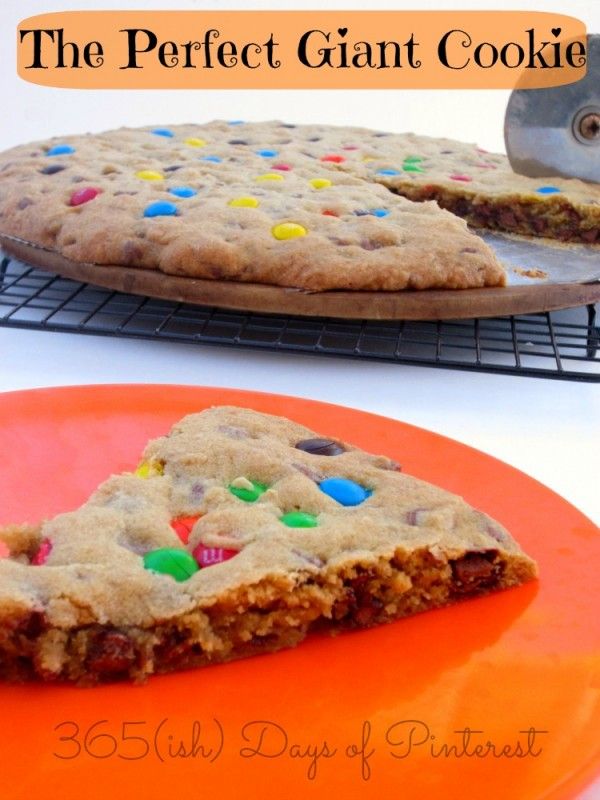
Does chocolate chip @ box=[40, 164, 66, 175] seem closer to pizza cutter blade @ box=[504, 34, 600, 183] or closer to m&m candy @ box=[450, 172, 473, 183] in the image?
m&m candy @ box=[450, 172, 473, 183]

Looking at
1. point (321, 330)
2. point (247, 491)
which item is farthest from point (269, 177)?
point (247, 491)

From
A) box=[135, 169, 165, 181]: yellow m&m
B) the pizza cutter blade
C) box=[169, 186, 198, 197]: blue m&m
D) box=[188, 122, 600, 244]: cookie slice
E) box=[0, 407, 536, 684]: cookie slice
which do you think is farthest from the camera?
the pizza cutter blade

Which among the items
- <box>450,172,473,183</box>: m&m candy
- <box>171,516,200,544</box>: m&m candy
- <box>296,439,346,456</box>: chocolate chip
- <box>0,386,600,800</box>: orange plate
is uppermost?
<box>296,439,346,456</box>: chocolate chip

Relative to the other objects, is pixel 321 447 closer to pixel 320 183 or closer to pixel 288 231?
pixel 288 231

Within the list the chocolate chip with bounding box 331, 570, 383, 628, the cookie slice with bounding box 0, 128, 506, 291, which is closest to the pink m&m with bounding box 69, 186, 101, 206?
the cookie slice with bounding box 0, 128, 506, 291

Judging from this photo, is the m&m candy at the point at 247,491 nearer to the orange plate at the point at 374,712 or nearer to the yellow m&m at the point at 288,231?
the orange plate at the point at 374,712

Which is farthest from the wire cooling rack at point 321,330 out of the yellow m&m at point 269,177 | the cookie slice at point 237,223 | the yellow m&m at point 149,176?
the yellow m&m at point 269,177

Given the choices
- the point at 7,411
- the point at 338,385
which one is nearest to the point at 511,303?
the point at 338,385
